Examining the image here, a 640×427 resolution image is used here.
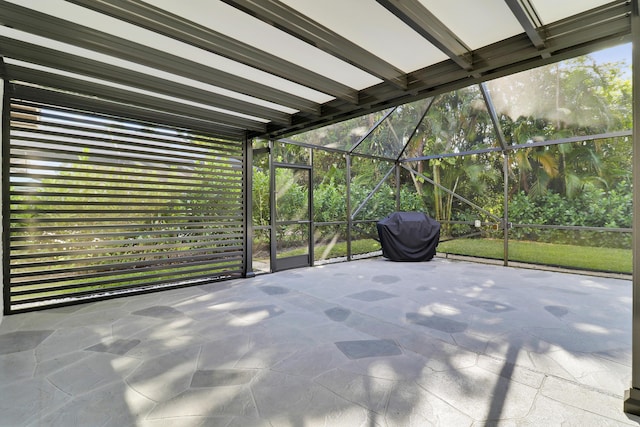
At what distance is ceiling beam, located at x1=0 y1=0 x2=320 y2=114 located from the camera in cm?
232

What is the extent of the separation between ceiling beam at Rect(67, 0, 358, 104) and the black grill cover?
168 inches

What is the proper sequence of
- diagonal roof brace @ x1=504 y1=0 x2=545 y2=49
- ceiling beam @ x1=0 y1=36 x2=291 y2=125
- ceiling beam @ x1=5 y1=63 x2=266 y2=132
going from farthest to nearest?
ceiling beam @ x1=5 y1=63 x2=266 y2=132, ceiling beam @ x1=0 y1=36 x2=291 y2=125, diagonal roof brace @ x1=504 y1=0 x2=545 y2=49

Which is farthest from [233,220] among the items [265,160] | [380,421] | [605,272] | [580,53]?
[605,272]

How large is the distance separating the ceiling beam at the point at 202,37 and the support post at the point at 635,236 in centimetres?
255

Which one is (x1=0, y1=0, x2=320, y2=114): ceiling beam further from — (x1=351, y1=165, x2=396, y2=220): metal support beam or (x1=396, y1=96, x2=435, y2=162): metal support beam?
(x1=351, y1=165, x2=396, y2=220): metal support beam

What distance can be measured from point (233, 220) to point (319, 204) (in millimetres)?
Answer: 2199

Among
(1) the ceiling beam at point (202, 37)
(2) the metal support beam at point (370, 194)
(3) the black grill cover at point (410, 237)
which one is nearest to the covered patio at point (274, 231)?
(1) the ceiling beam at point (202, 37)

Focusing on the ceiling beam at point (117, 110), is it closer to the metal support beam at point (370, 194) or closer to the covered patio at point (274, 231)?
the covered patio at point (274, 231)

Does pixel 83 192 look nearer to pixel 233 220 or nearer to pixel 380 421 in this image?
pixel 233 220

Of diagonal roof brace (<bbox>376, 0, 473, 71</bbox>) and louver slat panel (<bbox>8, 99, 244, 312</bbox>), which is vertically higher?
diagonal roof brace (<bbox>376, 0, 473, 71</bbox>)

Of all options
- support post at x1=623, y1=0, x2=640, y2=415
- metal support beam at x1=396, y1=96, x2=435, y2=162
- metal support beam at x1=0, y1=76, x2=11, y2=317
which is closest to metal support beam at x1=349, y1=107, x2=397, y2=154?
metal support beam at x1=396, y1=96, x2=435, y2=162

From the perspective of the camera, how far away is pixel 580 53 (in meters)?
2.67

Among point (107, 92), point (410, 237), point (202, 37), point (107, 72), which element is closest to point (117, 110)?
point (107, 92)

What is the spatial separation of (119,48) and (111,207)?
2.39 m
